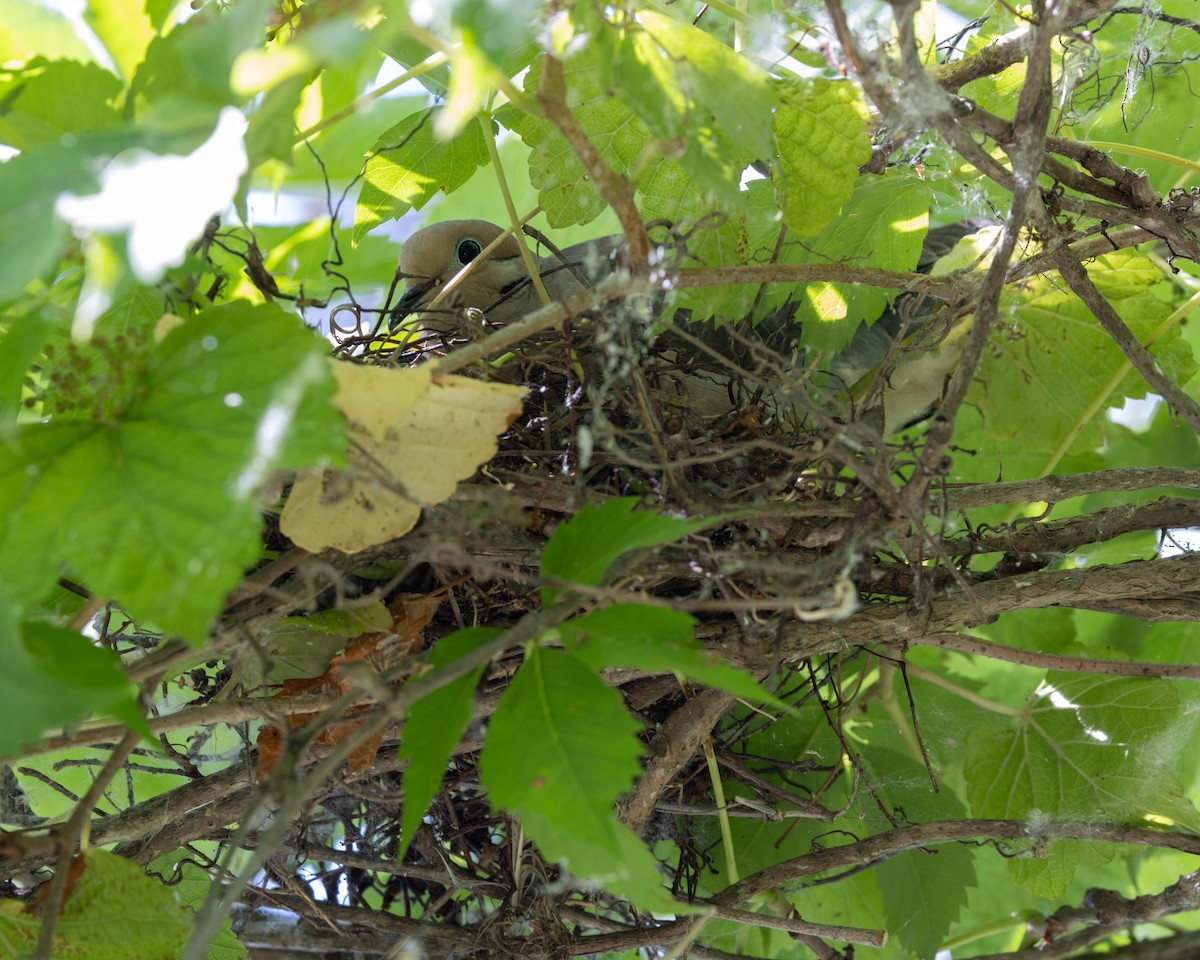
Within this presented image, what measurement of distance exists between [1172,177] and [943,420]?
29.8 inches

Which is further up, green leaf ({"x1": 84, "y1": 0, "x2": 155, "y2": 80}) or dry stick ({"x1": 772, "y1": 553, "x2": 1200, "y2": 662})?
green leaf ({"x1": 84, "y1": 0, "x2": 155, "y2": 80})

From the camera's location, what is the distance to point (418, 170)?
44.3 inches

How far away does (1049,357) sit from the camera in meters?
1.16

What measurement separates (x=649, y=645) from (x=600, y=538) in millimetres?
84

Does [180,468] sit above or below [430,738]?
above

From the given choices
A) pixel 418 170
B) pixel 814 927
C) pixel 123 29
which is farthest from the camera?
pixel 418 170

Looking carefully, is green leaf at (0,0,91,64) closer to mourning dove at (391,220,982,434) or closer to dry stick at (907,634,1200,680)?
mourning dove at (391,220,982,434)

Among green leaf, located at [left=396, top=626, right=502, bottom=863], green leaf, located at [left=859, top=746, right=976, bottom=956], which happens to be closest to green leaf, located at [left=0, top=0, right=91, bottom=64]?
green leaf, located at [left=396, top=626, right=502, bottom=863]

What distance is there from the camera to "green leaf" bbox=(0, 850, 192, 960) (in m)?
0.69

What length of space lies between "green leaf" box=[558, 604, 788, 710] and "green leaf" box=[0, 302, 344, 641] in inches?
6.8

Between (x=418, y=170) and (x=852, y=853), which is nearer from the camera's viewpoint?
(x=852, y=853)

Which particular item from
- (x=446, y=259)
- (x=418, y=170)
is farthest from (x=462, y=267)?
(x=418, y=170)

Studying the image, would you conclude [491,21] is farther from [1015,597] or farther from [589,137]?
[1015,597]

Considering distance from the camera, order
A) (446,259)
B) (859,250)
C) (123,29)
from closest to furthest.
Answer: (123,29) < (859,250) < (446,259)
